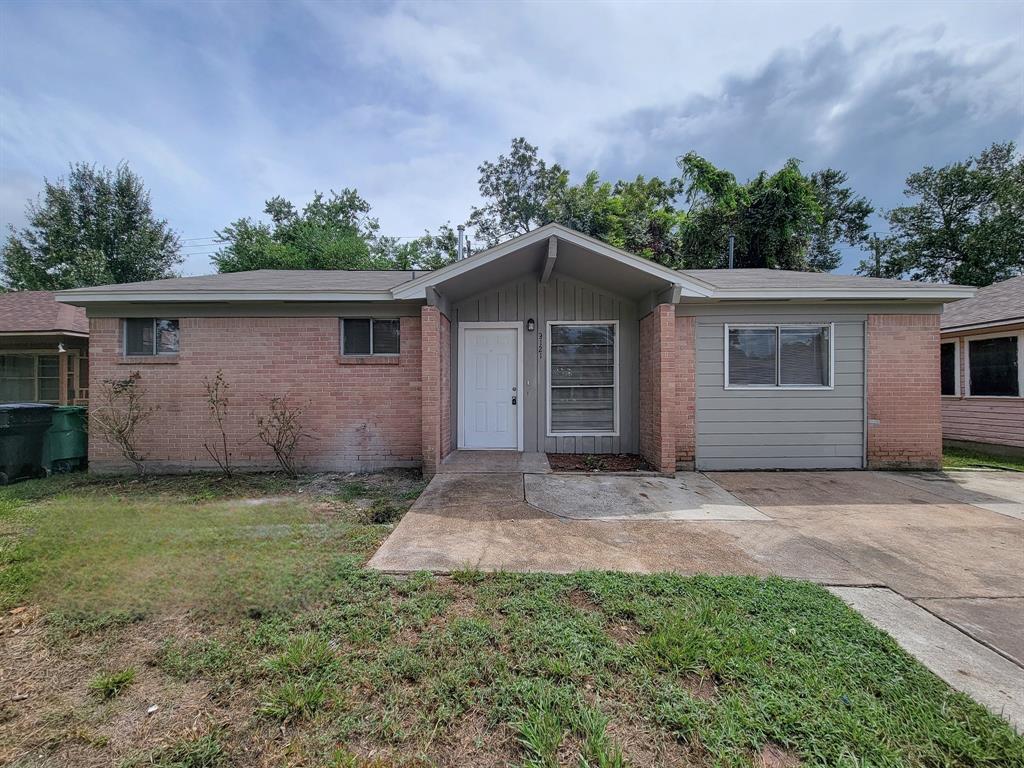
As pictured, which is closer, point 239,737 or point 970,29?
point 239,737

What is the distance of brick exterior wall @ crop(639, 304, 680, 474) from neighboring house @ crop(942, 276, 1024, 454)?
7.29 m

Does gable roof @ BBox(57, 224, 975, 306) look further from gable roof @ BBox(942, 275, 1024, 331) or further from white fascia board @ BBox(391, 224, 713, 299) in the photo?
gable roof @ BBox(942, 275, 1024, 331)

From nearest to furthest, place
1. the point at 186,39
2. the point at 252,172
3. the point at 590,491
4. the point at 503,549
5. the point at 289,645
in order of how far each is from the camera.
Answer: the point at 289,645 → the point at 503,549 → the point at 590,491 → the point at 186,39 → the point at 252,172

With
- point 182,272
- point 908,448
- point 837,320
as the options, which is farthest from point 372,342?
point 182,272

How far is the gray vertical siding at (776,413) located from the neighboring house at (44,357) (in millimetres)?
14258

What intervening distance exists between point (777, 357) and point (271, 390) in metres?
8.45

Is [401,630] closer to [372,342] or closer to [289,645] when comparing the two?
[289,645]

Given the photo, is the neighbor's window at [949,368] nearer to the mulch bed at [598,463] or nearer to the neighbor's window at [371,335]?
the mulch bed at [598,463]

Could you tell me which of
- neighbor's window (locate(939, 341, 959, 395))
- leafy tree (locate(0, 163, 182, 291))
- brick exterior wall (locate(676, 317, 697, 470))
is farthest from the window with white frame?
leafy tree (locate(0, 163, 182, 291))

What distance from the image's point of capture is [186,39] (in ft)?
24.5

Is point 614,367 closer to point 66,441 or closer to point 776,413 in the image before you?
point 776,413

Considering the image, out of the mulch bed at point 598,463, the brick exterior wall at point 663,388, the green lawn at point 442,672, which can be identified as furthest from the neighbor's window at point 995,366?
the green lawn at point 442,672

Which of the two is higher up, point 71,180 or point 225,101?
point 71,180

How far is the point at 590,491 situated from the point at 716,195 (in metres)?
18.6
